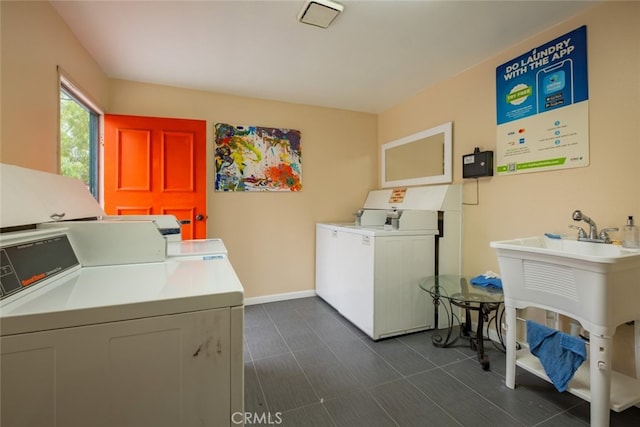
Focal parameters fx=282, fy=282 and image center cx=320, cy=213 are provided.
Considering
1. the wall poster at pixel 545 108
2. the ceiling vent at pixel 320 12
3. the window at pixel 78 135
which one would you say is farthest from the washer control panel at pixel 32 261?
the wall poster at pixel 545 108

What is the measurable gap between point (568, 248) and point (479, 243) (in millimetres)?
748

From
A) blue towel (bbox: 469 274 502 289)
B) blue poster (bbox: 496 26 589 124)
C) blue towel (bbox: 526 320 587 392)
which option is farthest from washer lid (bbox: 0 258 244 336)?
blue poster (bbox: 496 26 589 124)

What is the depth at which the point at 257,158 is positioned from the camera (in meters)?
3.25

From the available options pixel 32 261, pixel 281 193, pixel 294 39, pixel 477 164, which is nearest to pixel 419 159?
pixel 477 164

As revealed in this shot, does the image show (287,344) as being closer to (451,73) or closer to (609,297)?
(609,297)

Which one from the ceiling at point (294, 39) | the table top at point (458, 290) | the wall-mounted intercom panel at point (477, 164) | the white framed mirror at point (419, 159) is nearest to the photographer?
the ceiling at point (294, 39)

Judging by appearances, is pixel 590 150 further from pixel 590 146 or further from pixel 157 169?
pixel 157 169

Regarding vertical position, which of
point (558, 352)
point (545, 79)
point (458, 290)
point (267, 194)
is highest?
point (545, 79)

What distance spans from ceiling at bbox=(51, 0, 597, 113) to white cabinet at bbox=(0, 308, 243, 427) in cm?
186

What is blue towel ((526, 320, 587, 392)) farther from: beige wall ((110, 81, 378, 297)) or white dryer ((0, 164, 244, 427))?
beige wall ((110, 81, 378, 297))

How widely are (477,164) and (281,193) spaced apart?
2058mm

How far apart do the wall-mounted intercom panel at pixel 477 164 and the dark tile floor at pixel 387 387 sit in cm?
142

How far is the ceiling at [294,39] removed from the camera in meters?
1.77

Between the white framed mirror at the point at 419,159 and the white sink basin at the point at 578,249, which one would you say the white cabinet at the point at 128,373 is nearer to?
the white sink basin at the point at 578,249
